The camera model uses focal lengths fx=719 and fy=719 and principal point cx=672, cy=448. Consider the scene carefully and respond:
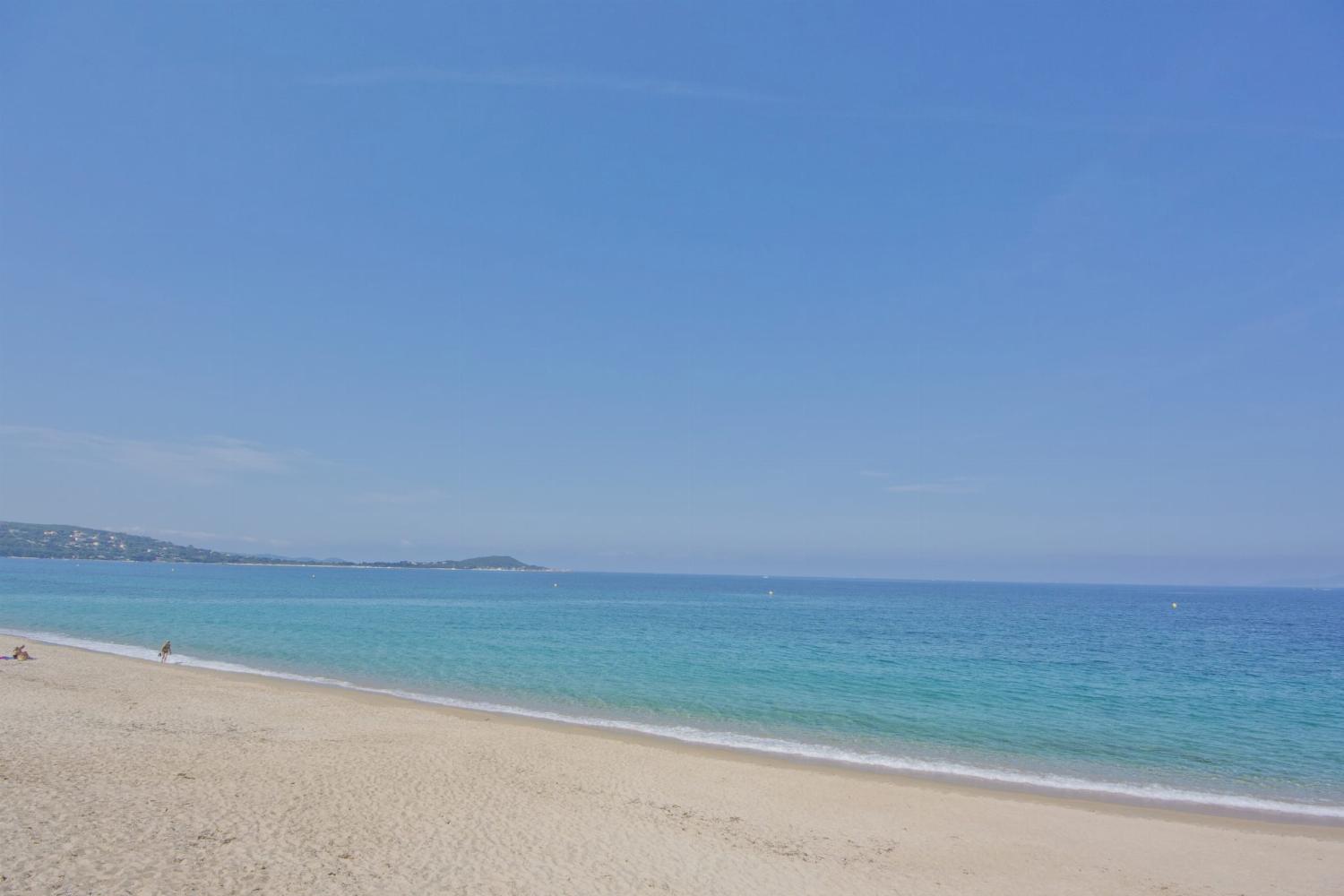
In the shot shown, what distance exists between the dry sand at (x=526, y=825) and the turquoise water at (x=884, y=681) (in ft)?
10.8

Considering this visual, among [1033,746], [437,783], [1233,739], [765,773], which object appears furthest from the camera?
A: [1233,739]

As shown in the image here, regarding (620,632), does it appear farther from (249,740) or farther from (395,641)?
(249,740)

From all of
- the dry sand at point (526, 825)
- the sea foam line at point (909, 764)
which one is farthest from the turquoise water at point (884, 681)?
the dry sand at point (526, 825)

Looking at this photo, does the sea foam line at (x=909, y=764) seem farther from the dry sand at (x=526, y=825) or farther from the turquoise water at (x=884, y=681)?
the dry sand at (x=526, y=825)

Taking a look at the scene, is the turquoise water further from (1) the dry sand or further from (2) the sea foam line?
(1) the dry sand

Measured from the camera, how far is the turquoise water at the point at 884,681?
18609 millimetres

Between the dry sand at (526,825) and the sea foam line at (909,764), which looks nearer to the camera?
the dry sand at (526,825)

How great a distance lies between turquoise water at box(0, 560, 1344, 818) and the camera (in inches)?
733

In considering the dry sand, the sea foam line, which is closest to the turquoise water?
the sea foam line

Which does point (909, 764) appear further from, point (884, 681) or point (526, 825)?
point (884, 681)

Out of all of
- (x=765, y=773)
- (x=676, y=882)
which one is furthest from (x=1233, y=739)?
(x=676, y=882)

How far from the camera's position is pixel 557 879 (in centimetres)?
963

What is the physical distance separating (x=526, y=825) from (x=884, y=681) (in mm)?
21601

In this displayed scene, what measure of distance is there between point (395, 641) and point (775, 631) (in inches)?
1084
